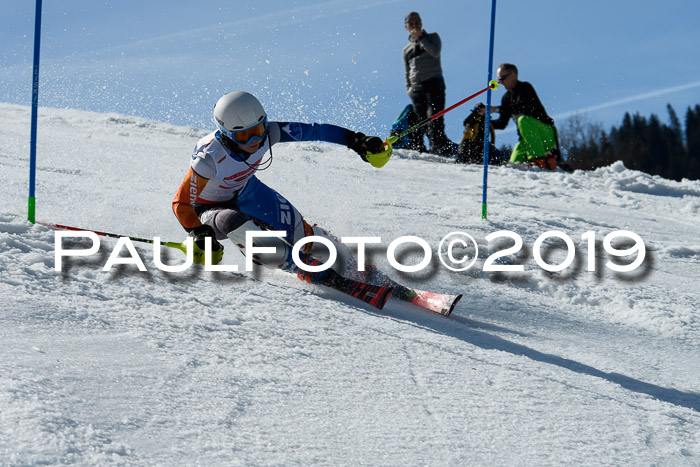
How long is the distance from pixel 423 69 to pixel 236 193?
529cm

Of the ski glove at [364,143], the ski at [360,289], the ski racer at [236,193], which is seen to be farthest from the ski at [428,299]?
the ski glove at [364,143]

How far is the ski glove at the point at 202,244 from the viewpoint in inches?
155

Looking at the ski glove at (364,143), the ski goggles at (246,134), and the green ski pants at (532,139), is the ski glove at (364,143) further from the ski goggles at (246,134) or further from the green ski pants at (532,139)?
the green ski pants at (532,139)

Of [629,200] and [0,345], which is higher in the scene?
[629,200]

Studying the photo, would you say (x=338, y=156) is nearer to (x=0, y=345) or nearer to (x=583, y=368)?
(x=583, y=368)

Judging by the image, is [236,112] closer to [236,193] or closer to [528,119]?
[236,193]

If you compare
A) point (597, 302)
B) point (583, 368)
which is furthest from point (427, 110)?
point (583, 368)

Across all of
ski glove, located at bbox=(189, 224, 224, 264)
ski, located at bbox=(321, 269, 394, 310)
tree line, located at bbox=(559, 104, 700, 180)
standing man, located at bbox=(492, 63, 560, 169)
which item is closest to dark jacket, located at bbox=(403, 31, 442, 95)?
standing man, located at bbox=(492, 63, 560, 169)

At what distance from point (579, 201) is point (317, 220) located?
3.39m

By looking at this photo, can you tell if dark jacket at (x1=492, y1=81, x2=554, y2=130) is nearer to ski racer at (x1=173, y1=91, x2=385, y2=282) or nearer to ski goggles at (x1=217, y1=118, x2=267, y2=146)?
ski racer at (x1=173, y1=91, x2=385, y2=282)

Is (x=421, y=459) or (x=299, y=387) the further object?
(x=299, y=387)

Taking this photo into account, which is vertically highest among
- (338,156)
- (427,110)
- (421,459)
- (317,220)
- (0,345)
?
(427,110)

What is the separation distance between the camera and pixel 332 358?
295cm

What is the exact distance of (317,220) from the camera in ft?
19.4
